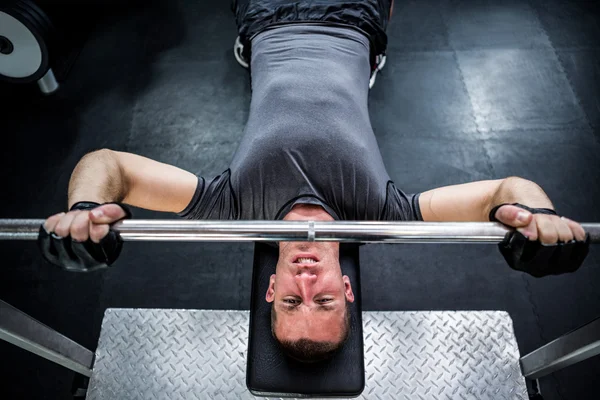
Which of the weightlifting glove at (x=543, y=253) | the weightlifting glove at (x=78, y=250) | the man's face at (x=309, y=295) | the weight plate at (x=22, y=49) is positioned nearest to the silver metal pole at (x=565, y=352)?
the weightlifting glove at (x=543, y=253)

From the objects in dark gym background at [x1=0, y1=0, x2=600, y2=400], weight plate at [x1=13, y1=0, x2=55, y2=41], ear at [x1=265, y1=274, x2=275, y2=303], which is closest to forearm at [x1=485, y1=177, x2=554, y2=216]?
dark gym background at [x1=0, y1=0, x2=600, y2=400]

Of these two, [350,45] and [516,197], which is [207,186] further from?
[516,197]

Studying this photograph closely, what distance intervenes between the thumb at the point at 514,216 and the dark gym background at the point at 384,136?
1.26 meters

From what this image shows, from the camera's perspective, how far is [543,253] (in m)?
1.36

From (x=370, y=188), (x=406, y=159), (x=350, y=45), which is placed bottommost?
(x=370, y=188)

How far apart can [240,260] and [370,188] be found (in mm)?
1003

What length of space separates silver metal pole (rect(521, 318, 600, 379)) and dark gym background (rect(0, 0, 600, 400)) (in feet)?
1.43

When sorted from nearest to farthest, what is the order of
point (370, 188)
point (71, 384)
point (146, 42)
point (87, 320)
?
point (370, 188) → point (71, 384) → point (87, 320) → point (146, 42)

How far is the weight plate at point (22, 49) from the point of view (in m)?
2.77

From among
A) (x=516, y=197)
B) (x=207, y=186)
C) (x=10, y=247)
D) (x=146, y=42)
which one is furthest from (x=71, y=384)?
(x=146, y=42)

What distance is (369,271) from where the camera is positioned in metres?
2.61

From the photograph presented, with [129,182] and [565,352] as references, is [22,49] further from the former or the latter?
[565,352]

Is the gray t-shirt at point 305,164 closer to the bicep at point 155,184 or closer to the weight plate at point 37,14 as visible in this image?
the bicep at point 155,184

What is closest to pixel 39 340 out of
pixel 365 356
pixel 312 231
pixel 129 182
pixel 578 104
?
pixel 129 182
